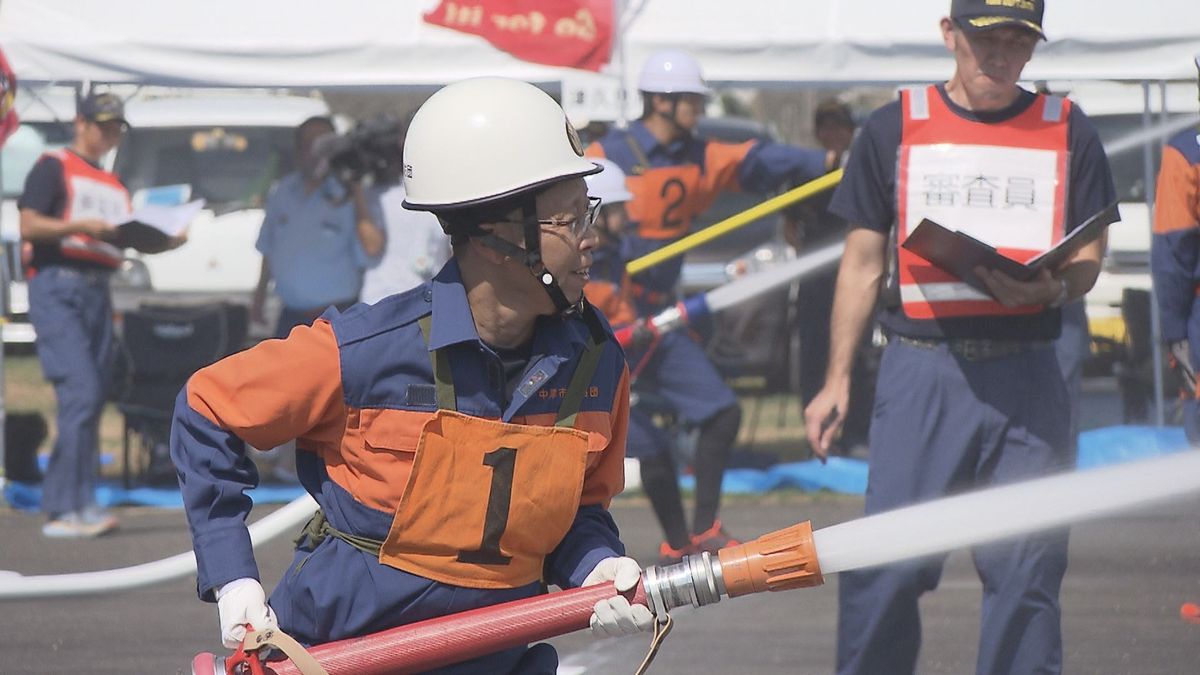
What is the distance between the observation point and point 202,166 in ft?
56.1

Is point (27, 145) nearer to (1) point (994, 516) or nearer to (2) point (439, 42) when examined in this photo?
(2) point (439, 42)

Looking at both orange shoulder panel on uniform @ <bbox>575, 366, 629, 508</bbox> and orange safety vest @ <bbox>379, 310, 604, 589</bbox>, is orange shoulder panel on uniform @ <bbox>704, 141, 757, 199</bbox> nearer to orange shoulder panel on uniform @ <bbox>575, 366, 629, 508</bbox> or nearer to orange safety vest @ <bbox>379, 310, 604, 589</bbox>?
orange shoulder panel on uniform @ <bbox>575, 366, 629, 508</bbox>

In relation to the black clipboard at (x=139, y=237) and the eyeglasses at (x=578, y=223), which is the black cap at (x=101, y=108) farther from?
the eyeglasses at (x=578, y=223)

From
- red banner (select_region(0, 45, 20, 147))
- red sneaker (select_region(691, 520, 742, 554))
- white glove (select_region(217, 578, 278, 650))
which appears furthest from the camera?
red banner (select_region(0, 45, 20, 147))

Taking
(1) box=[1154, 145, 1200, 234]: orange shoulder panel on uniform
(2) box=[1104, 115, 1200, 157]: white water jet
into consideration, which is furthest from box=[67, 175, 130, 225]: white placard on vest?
(2) box=[1104, 115, 1200, 157]: white water jet

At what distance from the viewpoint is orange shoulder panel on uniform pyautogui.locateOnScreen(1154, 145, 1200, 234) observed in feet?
22.0

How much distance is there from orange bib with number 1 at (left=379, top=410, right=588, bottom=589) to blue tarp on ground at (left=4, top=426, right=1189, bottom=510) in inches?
302

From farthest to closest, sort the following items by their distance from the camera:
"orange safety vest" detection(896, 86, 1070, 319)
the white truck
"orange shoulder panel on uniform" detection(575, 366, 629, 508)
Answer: the white truck < "orange safety vest" detection(896, 86, 1070, 319) < "orange shoulder panel on uniform" detection(575, 366, 629, 508)

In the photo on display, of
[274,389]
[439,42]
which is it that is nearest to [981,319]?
[274,389]

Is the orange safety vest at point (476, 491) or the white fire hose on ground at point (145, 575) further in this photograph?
the white fire hose on ground at point (145, 575)

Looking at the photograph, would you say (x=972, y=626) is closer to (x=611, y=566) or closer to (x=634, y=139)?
(x=634, y=139)

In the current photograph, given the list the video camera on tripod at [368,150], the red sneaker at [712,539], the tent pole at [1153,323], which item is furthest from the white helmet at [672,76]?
the tent pole at [1153,323]

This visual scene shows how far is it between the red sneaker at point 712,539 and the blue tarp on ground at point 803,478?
7.78ft

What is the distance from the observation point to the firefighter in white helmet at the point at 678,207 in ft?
28.0
